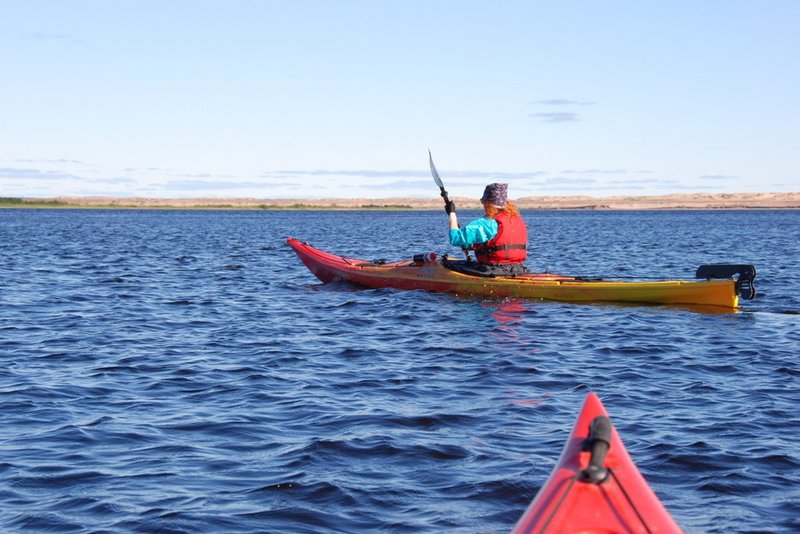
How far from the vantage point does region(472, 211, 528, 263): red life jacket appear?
14.6 metres

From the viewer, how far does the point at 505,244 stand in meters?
14.9

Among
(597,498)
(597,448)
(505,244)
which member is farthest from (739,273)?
(597,498)

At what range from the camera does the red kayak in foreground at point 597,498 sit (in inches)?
145

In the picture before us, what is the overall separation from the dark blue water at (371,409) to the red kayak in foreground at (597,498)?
150 centimetres

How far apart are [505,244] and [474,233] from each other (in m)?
0.71

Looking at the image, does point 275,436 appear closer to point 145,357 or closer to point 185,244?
point 145,357

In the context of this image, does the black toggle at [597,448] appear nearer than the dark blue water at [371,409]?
Yes

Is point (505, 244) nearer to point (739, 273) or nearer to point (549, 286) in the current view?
point (549, 286)

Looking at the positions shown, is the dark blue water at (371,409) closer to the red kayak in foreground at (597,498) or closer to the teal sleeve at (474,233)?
the teal sleeve at (474,233)

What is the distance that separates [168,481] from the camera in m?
6.02

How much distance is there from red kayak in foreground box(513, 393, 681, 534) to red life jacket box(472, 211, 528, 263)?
34.9 ft

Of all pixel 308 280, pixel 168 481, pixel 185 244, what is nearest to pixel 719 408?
pixel 168 481

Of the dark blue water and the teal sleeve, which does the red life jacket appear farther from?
the dark blue water

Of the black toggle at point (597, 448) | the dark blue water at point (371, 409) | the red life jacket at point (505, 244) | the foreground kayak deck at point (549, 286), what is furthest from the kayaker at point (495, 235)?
the black toggle at point (597, 448)
